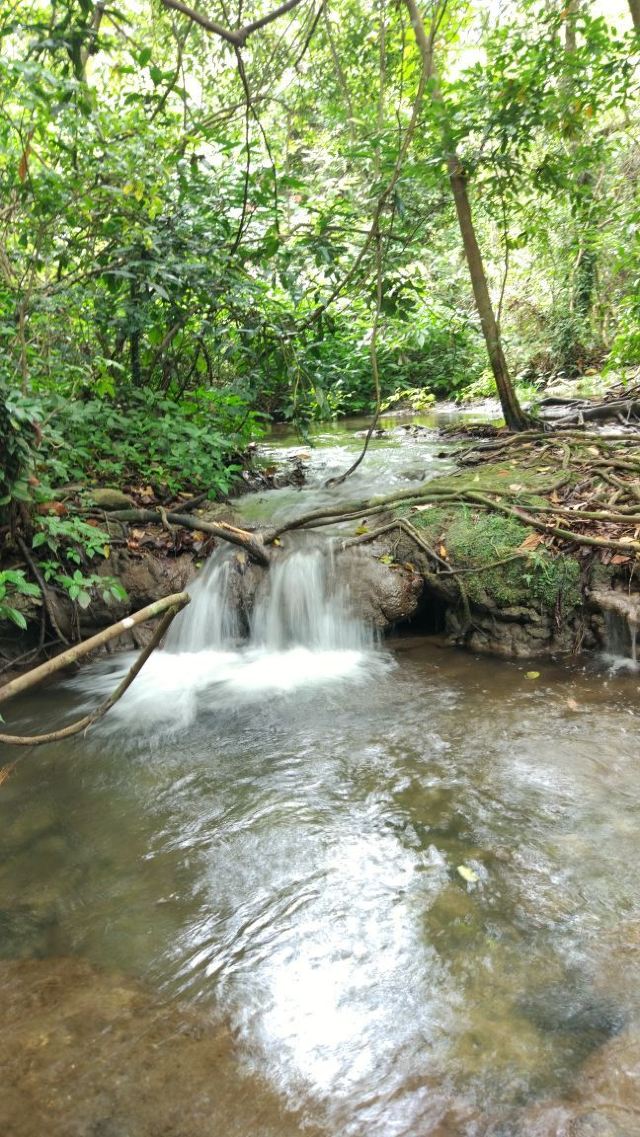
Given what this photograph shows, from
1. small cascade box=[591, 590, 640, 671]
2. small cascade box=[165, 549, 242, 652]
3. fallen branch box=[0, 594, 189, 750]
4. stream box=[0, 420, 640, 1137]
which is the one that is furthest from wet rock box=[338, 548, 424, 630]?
fallen branch box=[0, 594, 189, 750]

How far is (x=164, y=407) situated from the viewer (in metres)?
6.57

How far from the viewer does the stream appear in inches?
75.7

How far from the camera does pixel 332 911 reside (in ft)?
8.78

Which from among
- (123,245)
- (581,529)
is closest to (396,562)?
(581,529)

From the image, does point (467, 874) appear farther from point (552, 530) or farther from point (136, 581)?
point (136, 581)

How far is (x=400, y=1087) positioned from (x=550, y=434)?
6.16 m

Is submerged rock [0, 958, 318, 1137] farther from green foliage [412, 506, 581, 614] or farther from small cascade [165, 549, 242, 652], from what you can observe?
green foliage [412, 506, 581, 614]

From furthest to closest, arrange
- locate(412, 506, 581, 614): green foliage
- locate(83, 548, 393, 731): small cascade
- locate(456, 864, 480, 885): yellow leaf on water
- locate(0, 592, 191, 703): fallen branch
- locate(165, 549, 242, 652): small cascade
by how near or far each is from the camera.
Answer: locate(165, 549, 242, 652): small cascade → locate(83, 548, 393, 731): small cascade → locate(412, 506, 581, 614): green foliage → locate(456, 864, 480, 885): yellow leaf on water → locate(0, 592, 191, 703): fallen branch

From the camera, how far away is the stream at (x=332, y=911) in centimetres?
192

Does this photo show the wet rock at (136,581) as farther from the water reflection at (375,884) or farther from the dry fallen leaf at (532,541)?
the dry fallen leaf at (532,541)

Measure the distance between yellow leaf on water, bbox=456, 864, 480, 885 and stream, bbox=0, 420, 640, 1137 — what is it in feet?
0.04

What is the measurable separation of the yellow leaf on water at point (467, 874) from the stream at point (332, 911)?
12mm

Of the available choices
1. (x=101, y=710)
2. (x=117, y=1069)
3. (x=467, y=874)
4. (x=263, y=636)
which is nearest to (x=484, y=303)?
(x=263, y=636)

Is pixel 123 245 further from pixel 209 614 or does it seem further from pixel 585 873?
pixel 585 873
